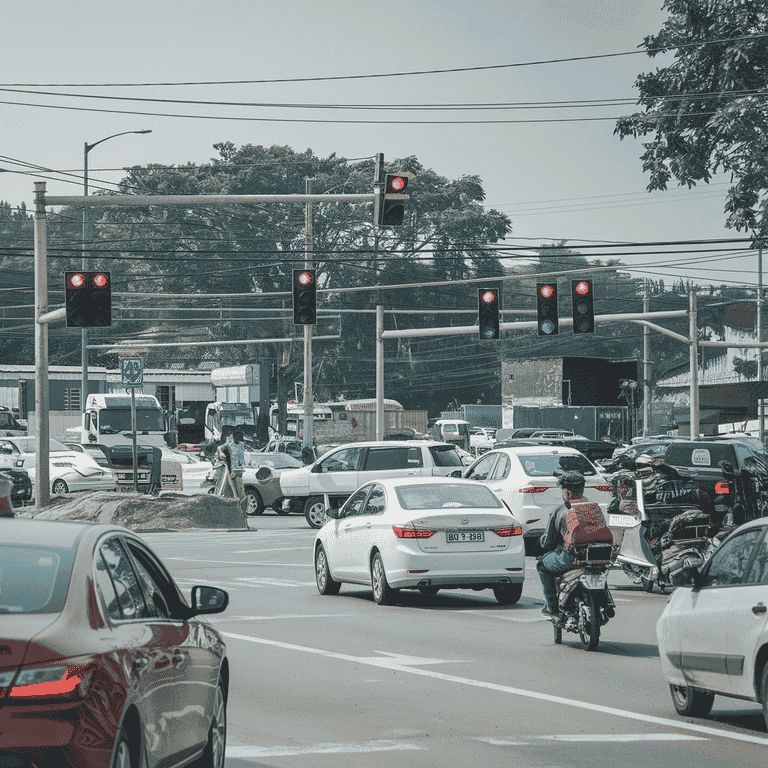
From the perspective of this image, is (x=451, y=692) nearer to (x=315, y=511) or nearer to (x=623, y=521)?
(x=623, y=521)

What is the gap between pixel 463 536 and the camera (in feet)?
50.5

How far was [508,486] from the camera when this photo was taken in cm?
2136

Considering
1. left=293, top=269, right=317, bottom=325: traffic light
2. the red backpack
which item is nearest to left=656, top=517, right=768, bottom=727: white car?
the red backpack

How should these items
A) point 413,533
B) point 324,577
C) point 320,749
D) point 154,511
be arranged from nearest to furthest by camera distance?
point 320,749 < point 413,533 < point 324,577 < point 154,511

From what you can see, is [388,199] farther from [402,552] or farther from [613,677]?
[613,677]

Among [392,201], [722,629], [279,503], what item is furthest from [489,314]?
[722,629]

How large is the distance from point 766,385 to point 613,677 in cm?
3258

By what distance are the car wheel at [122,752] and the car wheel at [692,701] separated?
4862mm

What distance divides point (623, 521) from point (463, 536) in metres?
2.31

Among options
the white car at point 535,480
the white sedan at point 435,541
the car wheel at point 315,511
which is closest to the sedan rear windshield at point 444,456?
the car wheel at point 315,511

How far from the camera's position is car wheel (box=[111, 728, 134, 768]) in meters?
4.56

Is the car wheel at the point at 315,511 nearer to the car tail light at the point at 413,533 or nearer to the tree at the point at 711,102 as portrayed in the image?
the tree at the point at 711,102

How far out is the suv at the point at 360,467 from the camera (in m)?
28.4

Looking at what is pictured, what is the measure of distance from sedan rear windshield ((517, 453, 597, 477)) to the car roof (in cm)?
1601
